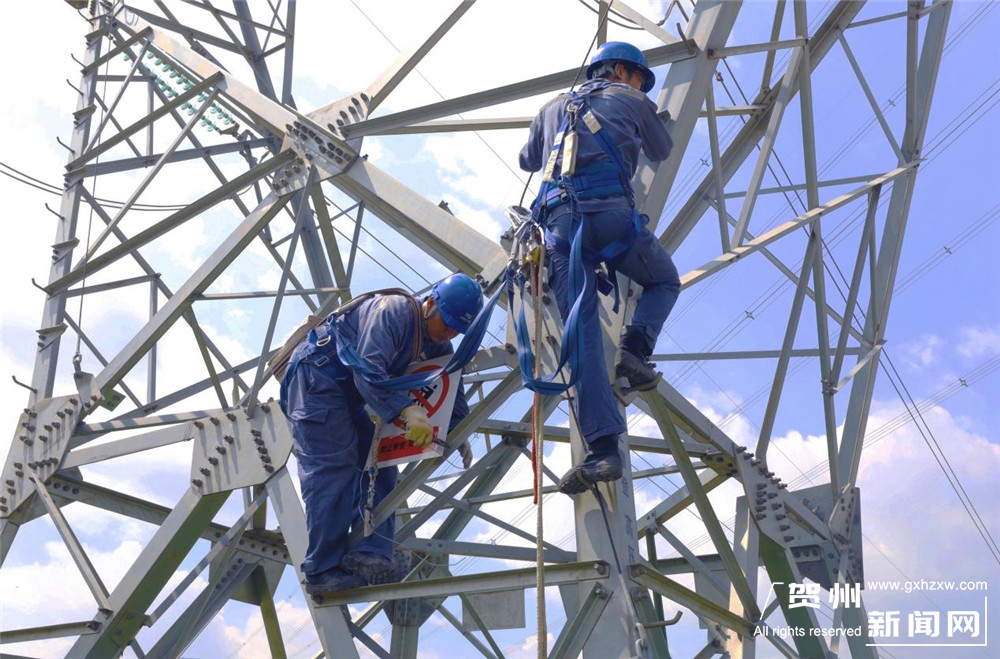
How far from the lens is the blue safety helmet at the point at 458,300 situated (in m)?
7.72

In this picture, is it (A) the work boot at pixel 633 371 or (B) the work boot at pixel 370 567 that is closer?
(A) the work boot at pixel 633 371

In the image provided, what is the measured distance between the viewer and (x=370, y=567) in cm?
750

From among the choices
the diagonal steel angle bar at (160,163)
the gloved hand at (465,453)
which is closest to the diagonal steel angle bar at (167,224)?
the diagonal steel angle bar at (160,163)

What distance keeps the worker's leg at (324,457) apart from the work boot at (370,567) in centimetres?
11

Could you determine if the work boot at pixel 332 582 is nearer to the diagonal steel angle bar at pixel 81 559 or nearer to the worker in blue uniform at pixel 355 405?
the worker in blue uniform at pixel 355 405

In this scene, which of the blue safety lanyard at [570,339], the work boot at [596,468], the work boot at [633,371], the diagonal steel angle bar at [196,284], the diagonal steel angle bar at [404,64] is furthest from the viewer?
the diagonal steel angle bar at [196,284]

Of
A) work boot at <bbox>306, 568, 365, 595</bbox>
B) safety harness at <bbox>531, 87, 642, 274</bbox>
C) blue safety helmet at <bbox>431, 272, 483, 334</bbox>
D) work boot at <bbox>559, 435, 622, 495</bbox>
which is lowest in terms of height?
work boot at <bbox>306, 568, 365, 595</bbox>

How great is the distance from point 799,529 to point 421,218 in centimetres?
480

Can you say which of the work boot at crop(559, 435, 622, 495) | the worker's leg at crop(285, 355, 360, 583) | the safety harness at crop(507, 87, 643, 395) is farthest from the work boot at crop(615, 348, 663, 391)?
the worker's leg at crop(285, 355, 360, 583)

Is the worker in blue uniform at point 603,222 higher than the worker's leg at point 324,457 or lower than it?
higher

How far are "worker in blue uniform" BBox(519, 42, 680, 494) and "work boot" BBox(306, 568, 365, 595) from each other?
5.60 feet

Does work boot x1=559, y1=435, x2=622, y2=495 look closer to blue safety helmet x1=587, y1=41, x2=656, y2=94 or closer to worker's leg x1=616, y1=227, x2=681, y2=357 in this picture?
worker's leg x1=616, y1=227, x2=681, y2=357

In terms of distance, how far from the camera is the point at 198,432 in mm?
9570

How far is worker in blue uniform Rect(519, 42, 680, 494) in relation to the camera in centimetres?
693
